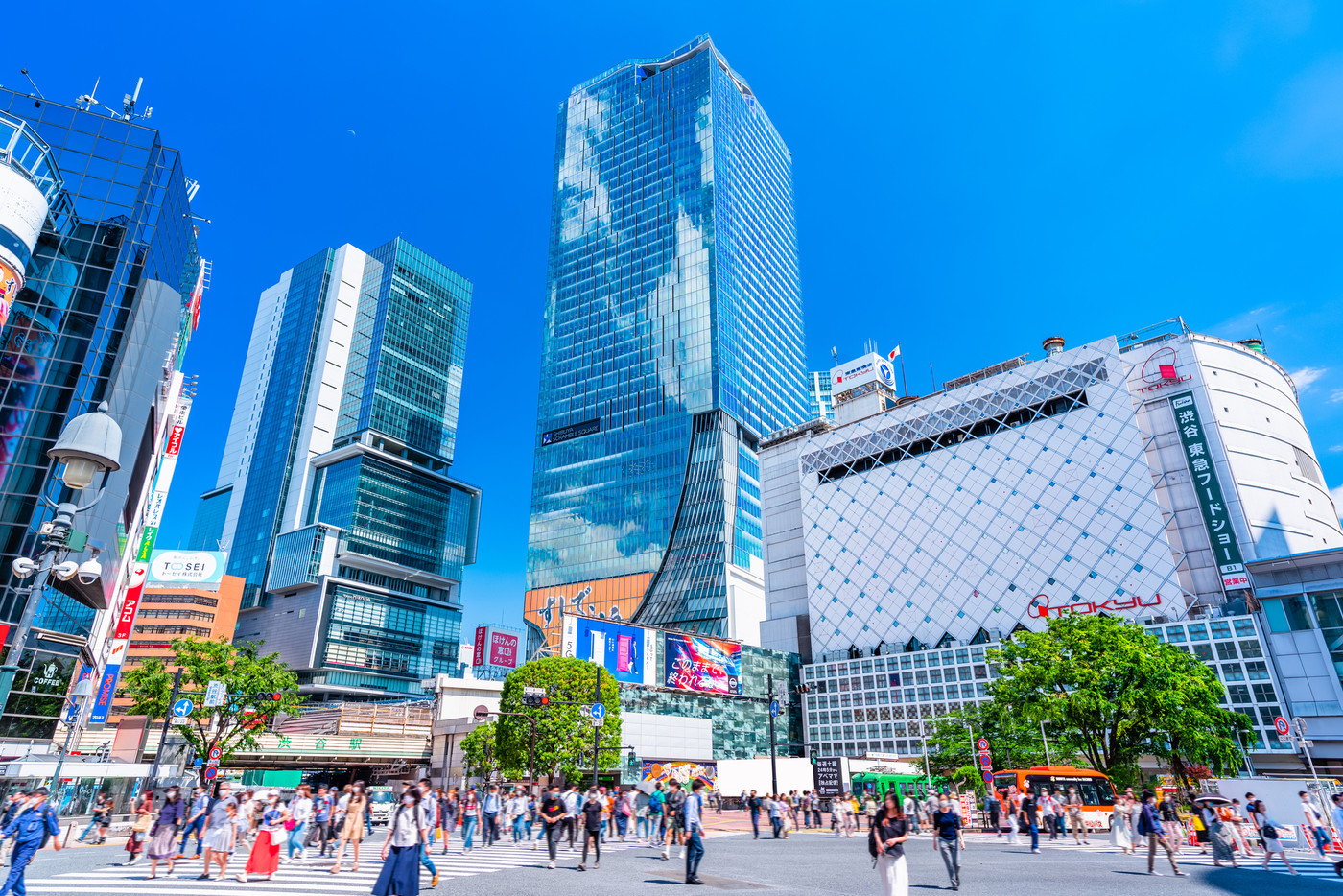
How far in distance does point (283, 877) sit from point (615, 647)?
50.8m

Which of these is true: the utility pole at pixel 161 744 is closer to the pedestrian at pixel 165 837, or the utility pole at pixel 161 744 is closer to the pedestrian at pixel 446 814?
the pedestrian at pixel 446 814

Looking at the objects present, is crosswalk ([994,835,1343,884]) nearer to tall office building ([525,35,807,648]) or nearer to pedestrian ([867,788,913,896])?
pedestrian ([867,788,913,896])

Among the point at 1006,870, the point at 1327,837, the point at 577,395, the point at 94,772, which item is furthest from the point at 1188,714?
the point at 577,395

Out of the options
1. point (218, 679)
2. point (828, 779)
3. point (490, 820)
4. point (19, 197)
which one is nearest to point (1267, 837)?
point (490, 820)

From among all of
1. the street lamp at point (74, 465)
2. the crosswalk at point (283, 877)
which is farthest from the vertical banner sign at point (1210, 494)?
the street lamp at point (74, 465)

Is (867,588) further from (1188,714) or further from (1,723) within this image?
(1,723)

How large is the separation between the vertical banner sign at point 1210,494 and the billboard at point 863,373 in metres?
36.5

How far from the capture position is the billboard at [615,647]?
64.8m

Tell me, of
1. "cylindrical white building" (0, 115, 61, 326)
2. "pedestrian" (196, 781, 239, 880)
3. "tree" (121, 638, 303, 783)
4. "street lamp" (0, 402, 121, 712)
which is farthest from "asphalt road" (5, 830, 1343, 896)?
"cylindrical white building" (0, 115, 61, 326)

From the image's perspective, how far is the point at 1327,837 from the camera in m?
24.0

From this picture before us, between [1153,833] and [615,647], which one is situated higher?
[615,647]

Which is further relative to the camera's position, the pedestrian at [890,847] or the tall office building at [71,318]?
the tall office building at [71,318]

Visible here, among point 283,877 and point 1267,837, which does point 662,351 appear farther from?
point 283,877

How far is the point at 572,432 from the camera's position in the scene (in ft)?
404
